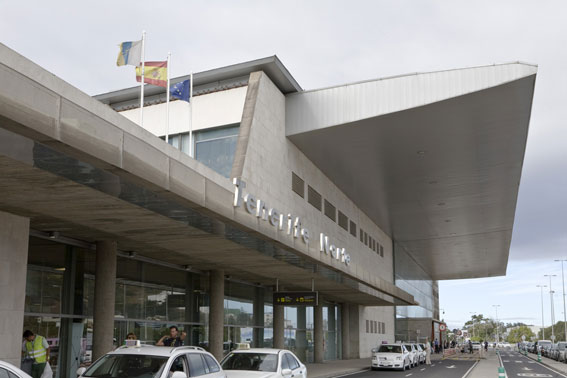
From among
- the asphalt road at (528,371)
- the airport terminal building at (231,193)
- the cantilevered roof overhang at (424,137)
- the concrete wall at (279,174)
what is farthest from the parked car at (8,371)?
the asphalt road at (528,371)

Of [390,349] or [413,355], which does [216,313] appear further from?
[413,355]

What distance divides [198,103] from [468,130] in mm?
12109

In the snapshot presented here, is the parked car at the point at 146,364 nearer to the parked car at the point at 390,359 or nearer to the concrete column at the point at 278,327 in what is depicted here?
the concrete column at the point at 278,327

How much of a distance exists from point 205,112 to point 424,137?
9.92 m

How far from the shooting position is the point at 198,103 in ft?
93.0

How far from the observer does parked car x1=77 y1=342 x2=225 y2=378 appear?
10586 mm

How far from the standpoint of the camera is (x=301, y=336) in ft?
128

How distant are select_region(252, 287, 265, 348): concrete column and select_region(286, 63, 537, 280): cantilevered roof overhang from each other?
7564 millimetres

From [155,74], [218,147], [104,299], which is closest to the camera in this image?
[104,299]

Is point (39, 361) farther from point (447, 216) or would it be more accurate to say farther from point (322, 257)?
point (447, 216)

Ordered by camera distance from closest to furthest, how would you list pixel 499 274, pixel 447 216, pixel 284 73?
pixel 284 73 < pixel 447 216 < pixel 499 274

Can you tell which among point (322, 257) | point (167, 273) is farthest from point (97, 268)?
point (322, 257)

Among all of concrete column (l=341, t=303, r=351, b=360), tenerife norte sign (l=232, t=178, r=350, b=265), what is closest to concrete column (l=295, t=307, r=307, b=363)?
concrete column (l=341, t=303, r=351, b=360)

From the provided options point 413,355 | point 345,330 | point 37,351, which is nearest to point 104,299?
point 37,351
